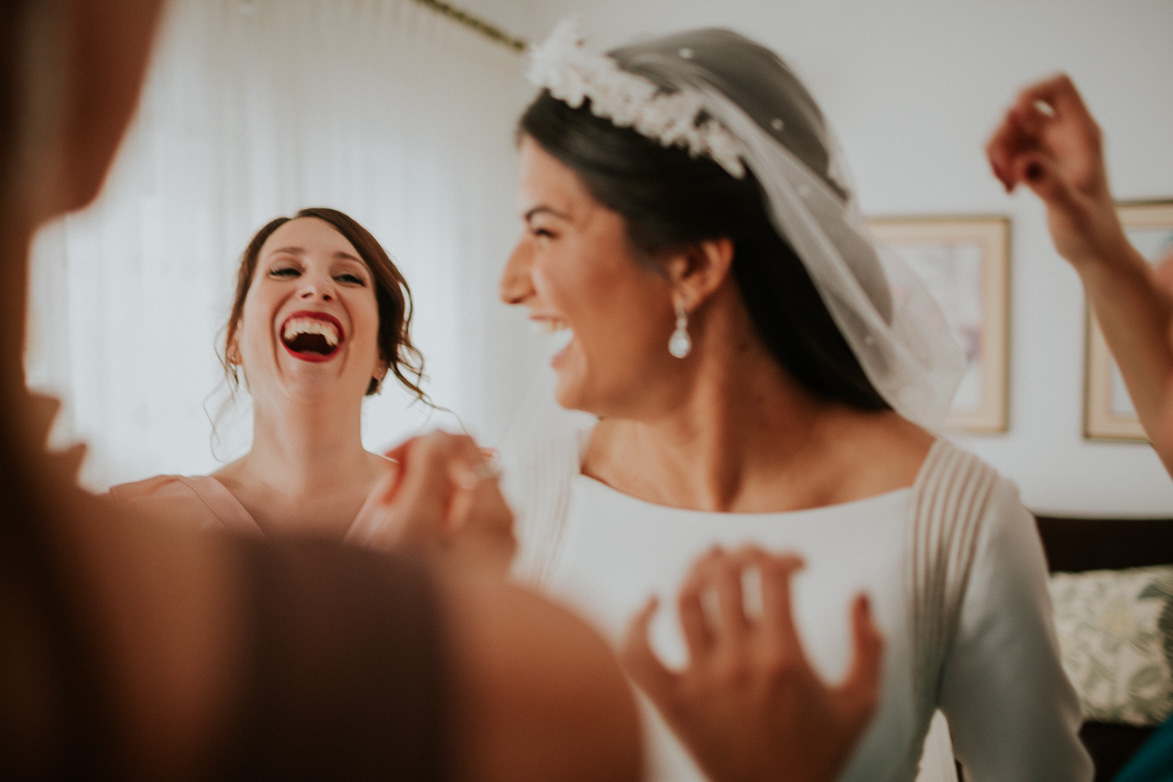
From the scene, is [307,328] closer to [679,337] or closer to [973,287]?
[679,337]

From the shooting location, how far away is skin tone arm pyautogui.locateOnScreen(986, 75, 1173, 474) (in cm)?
43

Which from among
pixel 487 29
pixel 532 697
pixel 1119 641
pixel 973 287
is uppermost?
pixel 487 29

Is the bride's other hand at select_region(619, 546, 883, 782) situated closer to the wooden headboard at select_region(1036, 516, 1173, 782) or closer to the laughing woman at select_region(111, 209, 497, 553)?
the laughing woman at select_region(111, 209, 497, 553)

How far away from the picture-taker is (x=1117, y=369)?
62 centimetres

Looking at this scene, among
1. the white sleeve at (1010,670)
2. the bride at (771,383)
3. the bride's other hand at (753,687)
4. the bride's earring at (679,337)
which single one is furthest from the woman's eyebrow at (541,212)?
the white sleeve at (1010,670)

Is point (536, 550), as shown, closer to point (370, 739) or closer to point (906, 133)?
point (370, 739)

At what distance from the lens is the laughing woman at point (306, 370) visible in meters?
0.50

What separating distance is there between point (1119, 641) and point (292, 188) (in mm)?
1190

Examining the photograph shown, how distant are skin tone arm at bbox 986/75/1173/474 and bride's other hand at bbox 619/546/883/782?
244 millimetres

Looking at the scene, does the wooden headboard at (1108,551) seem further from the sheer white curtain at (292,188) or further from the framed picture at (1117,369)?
the sheer white curtain at (292,188)

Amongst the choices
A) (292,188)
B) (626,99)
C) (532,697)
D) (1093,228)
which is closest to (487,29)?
(292,188)

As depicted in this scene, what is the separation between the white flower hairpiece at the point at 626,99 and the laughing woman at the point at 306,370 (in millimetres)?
187

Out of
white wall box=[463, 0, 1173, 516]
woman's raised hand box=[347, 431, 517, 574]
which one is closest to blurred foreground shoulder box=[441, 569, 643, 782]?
woman's raised hand box=[347, 431, 517, 574]

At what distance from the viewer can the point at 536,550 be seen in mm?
627
